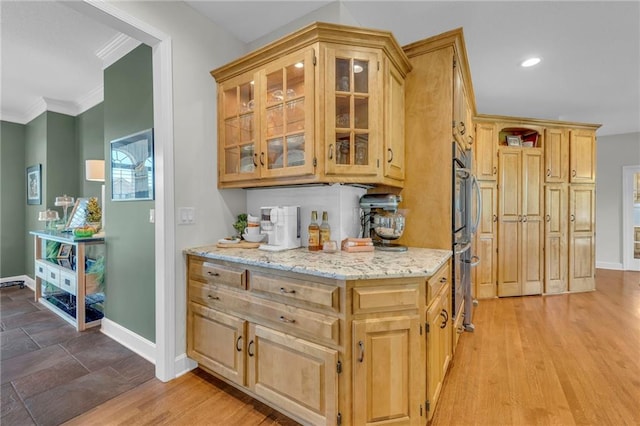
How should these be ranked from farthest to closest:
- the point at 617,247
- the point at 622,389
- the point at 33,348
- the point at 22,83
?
1. the point at 617,247
2. the point at 22,83
3. the point at 33,348
4. the point at 622,389

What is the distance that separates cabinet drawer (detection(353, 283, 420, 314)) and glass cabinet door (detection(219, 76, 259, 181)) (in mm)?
1181

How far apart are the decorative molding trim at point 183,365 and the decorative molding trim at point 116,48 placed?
8.19ft

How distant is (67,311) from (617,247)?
879 cm

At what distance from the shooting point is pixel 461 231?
2.42m

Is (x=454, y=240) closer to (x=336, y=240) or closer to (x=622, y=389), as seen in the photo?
(x=336, y=240)

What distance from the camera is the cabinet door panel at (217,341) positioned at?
1.75 metres

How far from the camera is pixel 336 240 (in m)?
2.04

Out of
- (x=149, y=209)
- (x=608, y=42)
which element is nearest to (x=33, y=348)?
(x=149, y=209)

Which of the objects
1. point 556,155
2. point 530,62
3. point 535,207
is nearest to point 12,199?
point 530,62

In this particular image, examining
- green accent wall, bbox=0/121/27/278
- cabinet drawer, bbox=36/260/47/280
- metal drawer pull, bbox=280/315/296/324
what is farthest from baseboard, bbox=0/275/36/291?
metal drawer pull, bbox=280/315/296/324

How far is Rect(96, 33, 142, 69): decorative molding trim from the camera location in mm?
2460

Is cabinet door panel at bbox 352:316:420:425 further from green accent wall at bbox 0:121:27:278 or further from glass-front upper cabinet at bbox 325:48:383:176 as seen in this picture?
green accent wall at bbox 0:121:27:278

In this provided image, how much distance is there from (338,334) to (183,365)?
138 cm

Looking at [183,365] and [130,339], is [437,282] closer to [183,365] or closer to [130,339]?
[183,365]
